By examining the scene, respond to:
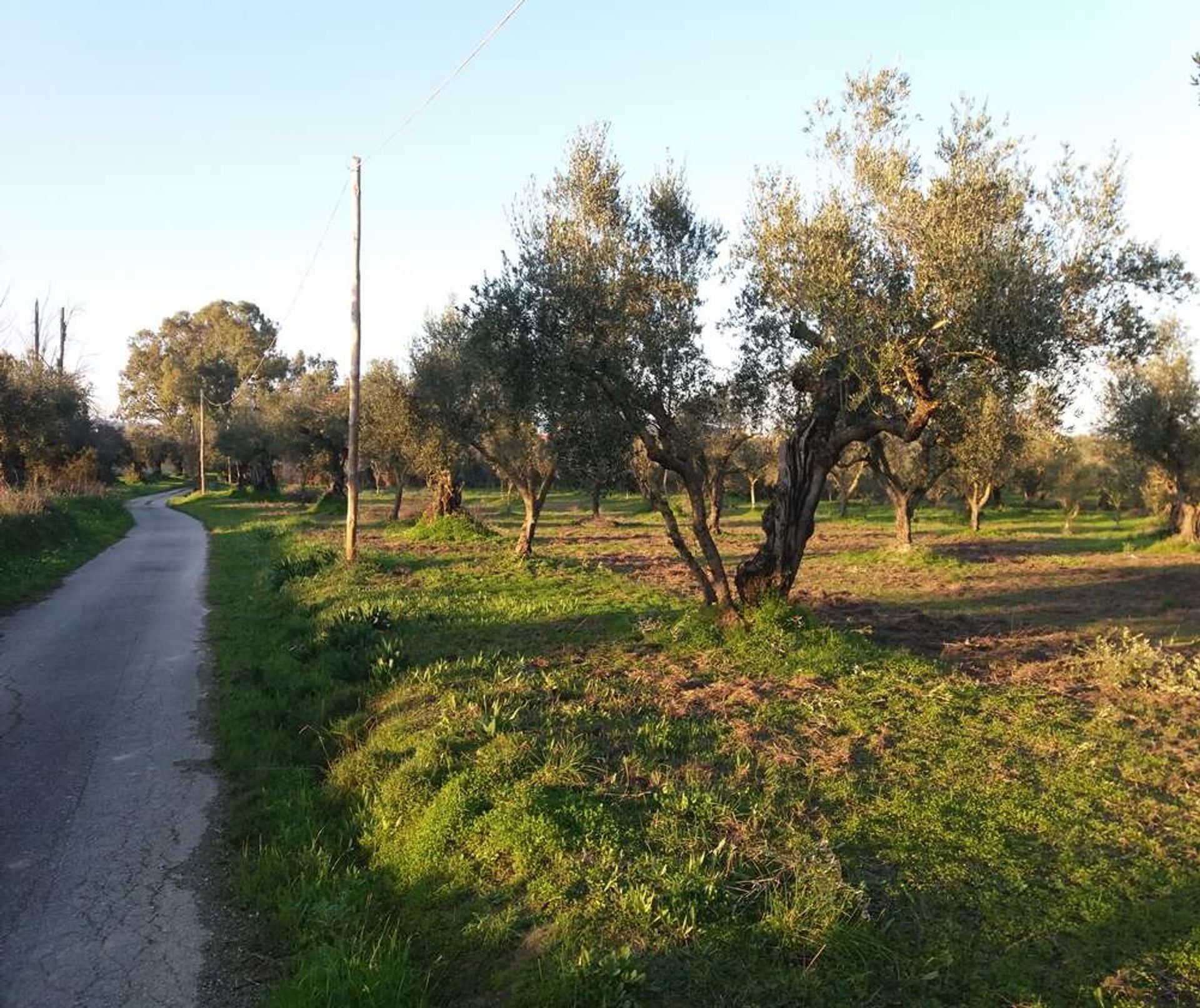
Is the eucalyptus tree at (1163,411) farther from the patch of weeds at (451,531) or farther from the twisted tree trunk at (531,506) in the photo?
the patch of weeds at (451,531)

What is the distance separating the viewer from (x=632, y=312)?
36.7 feet

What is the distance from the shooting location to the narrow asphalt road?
466 centimetres

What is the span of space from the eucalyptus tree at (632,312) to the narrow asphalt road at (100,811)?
640 cm

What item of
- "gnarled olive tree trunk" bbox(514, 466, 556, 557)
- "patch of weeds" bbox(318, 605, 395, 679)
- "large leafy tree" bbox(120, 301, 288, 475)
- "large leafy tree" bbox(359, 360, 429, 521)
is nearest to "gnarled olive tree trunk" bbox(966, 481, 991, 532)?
"gnarled olive tree trunk" bbox(514, 466, 556, 557)

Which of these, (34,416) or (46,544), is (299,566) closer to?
(46,544)

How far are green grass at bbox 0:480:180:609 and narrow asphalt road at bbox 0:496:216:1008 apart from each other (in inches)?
156

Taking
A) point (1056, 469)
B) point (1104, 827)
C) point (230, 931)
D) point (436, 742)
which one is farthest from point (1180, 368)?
point (230, 931)

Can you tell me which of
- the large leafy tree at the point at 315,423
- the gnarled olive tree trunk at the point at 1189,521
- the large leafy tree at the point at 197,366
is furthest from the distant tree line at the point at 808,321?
the large leafy tree at the point at 197,366

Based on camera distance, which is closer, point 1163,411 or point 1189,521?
point 1163,411

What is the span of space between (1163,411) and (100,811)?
3585cm

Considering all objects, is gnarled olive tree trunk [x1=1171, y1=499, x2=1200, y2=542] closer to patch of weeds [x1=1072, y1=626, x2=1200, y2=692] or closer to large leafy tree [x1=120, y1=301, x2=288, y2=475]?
patch of weeds [x1=1072, y1=626, x2=1200, y2=692]

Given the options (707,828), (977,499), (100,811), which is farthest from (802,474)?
(977,499)

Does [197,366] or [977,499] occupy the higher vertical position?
[197,366]

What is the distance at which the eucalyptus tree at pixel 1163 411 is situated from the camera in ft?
104
